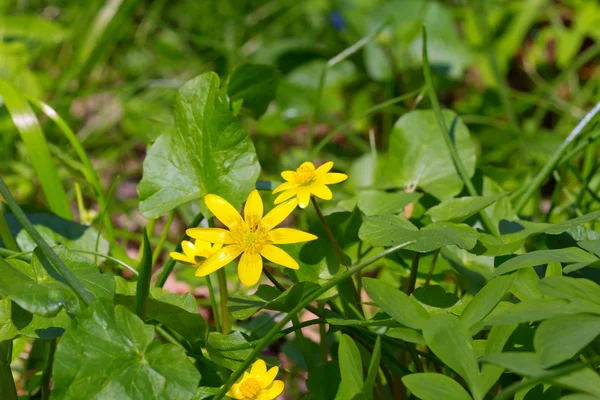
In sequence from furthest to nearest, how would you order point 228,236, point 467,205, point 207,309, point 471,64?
point 471,64 → point 207,309 → point 467,205 → point 228,236

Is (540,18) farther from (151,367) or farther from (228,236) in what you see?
(151,367)

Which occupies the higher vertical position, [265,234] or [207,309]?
[265,234]

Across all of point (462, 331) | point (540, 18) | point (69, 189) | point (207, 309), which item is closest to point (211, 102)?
point (462, 331)

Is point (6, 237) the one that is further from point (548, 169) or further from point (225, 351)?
point (548, 169)

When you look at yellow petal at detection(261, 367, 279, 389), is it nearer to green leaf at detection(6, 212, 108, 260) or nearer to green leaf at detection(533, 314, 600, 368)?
green leaf at detection(533, 314, 600, 368)

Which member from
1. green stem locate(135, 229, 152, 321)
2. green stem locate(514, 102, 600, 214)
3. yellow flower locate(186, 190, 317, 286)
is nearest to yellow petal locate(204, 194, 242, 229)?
yellow flower locate(186, 190, 317, 286)

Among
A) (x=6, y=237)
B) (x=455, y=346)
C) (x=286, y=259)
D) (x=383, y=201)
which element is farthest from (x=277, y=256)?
(x=6, y=237)
